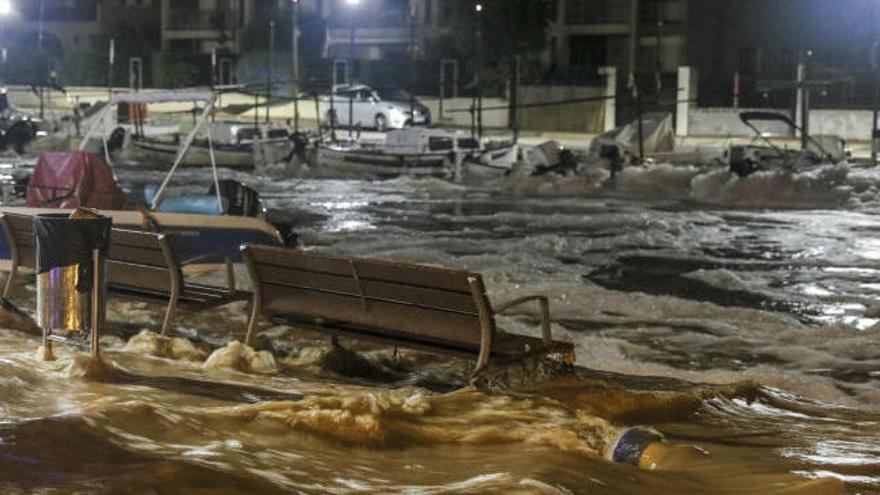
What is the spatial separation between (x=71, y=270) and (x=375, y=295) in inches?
79.9

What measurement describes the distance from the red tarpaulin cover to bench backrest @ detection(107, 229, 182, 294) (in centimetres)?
404

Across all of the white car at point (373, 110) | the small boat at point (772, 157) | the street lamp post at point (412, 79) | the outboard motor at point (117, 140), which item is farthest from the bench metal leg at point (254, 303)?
the white car at point (373, 110)

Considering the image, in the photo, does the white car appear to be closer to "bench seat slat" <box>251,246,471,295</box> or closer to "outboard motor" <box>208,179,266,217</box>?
"outboard motor" <box>208,179,266,217</box>

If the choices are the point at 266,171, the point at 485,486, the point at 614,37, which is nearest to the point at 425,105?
the point at 614,37

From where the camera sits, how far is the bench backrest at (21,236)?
37.0 feet

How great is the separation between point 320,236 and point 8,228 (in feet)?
32.6

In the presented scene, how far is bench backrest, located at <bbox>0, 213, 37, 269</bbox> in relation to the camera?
11.3 m

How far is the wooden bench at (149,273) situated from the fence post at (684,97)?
3637 cm

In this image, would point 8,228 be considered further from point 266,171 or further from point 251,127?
point 251,127

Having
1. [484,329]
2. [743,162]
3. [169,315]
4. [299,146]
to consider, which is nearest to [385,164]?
[299,146]

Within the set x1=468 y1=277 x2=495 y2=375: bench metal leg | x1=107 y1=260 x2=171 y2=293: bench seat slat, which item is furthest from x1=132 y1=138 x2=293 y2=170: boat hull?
x1=468 y1=277 x2=495 y2=375: bench metal leg

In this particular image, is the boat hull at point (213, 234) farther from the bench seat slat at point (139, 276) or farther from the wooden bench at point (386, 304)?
the wooden bench at point (386, 304)

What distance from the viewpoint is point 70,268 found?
8188 mm

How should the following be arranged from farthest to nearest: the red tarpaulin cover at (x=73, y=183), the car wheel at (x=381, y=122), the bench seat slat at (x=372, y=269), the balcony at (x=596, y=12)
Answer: the balcony at (x=596, y=12), the car wheel at (x=381, y=122), the red tarpaulin cover at (x=73, y=183), the bench seat slat at (x=372, y=269)
